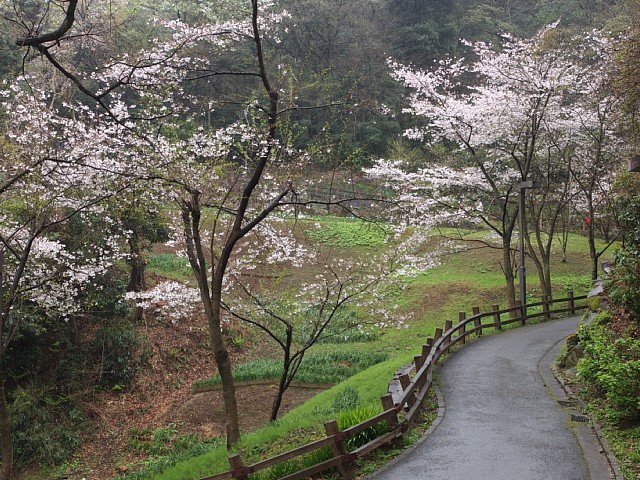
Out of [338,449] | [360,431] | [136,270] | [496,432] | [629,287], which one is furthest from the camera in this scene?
[136,270]

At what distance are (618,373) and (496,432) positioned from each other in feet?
6.51

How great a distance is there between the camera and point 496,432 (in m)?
8.82

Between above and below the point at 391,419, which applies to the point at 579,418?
below

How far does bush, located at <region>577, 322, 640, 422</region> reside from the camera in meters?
7.86

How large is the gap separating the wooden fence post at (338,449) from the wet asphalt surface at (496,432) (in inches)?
17.8

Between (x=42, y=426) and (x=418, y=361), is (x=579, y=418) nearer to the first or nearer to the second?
(x=418, y=361)

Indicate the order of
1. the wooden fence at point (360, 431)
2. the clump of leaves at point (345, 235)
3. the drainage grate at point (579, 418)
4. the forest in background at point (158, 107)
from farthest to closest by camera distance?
1. the clump of leaves at point (345, 235)
2. the forest in background at point (158, 107)
3. the drainage grate at point (579, 418)
4. the wooden fence at point (360, 431)

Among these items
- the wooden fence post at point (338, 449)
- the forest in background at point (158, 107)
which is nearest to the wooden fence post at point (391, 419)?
the wooden fence post at point (338, 449)

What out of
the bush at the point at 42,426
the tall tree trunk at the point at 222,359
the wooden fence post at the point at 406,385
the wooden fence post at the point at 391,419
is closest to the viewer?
the wooden fence post at the point at 391,419

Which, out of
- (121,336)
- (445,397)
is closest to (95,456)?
(121,336)

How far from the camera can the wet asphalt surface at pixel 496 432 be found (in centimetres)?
724

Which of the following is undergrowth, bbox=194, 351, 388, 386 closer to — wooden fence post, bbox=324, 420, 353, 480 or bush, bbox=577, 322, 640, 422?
bush, bbox=577, 322, 640, 422

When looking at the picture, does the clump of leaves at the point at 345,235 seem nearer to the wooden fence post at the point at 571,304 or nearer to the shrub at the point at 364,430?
the wooden fence post at the point at 571,304

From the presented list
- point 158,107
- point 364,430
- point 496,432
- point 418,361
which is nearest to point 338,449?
point 364,430
